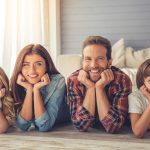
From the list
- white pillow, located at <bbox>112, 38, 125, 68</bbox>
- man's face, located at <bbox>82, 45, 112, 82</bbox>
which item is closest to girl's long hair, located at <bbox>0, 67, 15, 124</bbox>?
man's face, located at <bbox>82, 45, 112, 82</bbox>

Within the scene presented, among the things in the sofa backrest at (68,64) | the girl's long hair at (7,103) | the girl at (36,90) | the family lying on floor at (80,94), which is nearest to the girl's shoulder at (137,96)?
the family lying on floor at (80,94)

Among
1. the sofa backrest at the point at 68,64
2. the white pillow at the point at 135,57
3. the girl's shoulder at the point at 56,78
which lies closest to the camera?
the girl's shoulder at the point at 56,78

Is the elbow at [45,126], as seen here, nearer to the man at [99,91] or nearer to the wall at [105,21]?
the man at [99,91]

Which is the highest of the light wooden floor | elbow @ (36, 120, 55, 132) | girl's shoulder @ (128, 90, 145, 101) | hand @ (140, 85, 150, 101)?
hand @ (140, 85, 150, 101)

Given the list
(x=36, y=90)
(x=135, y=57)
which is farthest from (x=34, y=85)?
(x=135, y=57)

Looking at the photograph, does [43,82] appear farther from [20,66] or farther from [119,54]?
[119,54]

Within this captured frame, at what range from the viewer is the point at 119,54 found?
2.73 meters

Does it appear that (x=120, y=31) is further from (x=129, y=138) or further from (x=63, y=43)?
(x=129, y=138)

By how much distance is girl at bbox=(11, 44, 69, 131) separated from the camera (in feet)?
3.34

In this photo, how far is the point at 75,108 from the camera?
3.30 ft

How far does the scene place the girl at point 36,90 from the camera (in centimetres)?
102

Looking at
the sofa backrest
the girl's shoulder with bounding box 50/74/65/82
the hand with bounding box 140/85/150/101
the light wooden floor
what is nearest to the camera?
the light wooden floor

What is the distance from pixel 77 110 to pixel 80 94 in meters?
0.05

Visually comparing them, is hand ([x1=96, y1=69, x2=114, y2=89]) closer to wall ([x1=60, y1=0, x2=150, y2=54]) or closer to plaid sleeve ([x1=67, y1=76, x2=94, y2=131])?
plaid sleeve ([x1=67, y1=76, x2=94, y2=131])
